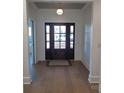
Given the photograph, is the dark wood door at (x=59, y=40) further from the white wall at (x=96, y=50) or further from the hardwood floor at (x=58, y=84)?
the white wall at (x=96, y=50)

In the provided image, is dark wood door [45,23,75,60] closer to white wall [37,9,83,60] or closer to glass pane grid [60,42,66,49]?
glass pane grid [60,42,66,49]

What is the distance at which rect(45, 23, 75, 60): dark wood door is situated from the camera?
9148 millimetres

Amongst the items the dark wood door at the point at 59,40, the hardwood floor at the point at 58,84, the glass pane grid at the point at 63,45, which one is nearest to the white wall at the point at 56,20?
the dark wood door at the point at 59,40

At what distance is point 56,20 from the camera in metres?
9.05

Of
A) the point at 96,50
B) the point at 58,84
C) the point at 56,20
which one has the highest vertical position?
the point at 56,20

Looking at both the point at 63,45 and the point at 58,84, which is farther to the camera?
the point at 63,45

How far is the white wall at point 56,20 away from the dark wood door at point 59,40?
0.69ft

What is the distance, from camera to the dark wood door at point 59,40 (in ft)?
30.0

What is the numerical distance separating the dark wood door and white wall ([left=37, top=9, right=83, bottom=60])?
0.69ft

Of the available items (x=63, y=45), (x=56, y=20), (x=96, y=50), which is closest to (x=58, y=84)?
(x=96, y=50)

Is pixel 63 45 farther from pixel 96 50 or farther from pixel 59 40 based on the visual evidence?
pixel 96 50

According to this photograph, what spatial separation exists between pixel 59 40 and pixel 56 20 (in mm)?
1037
